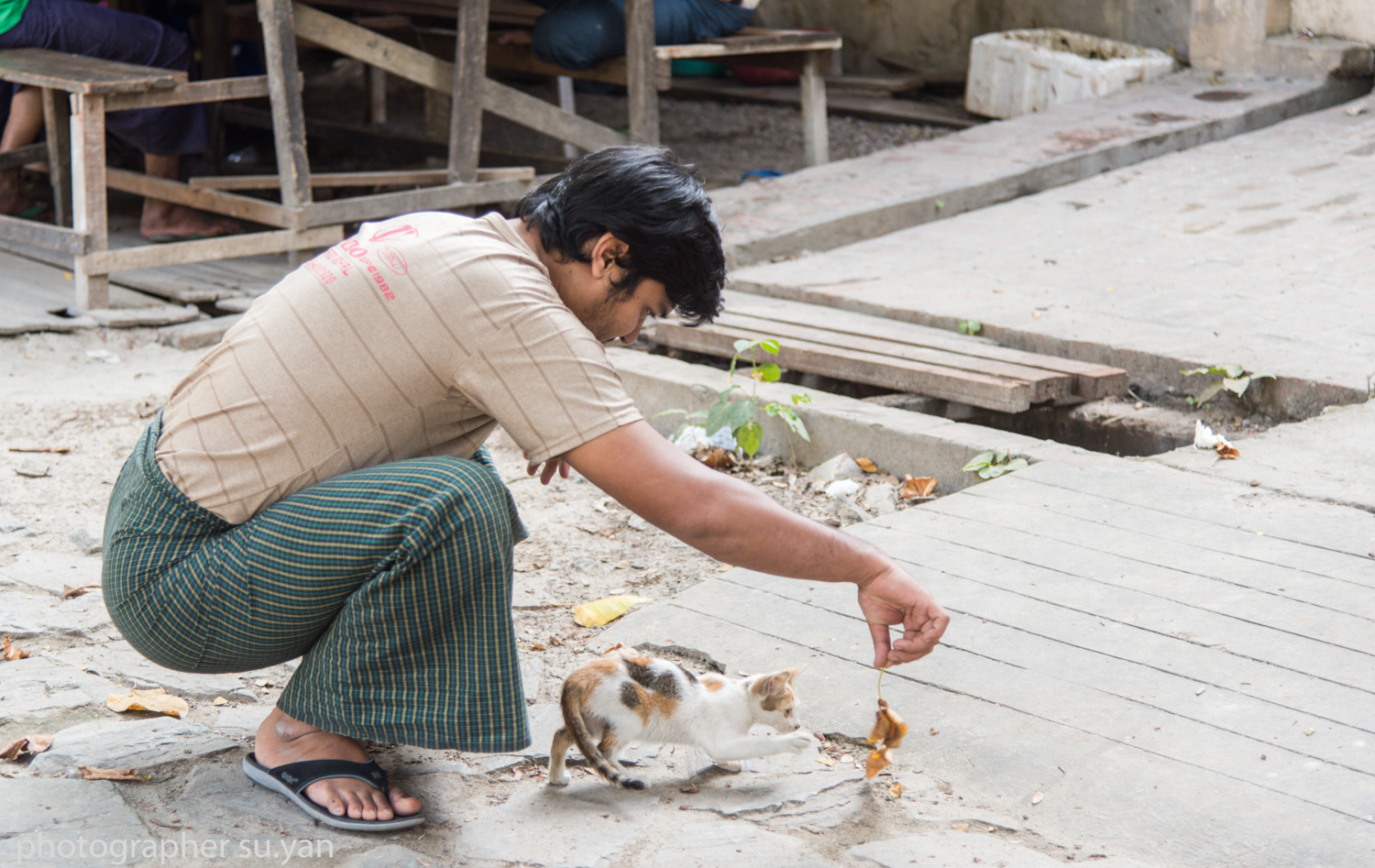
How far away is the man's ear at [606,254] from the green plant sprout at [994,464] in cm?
179

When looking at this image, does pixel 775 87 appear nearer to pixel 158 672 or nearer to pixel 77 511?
pixel 77 511

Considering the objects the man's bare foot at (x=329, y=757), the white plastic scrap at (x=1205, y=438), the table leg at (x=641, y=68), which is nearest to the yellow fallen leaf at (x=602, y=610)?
the man's bare foot at (x=329, y=757)

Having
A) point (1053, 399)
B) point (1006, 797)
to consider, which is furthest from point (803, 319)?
point (1006, 797)

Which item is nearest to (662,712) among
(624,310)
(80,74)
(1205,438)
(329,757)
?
(329,757)

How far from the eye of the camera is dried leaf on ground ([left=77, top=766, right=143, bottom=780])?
2117 millimetres

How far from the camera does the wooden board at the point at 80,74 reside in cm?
494

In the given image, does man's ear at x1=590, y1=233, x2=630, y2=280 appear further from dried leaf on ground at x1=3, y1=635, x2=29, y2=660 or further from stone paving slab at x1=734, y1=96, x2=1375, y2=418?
stone paving slab at x1=734, y1=96, x2=1375, y2=418

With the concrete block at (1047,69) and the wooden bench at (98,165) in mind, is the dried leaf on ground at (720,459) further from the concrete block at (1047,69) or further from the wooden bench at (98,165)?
the concrete block at (1047,69)

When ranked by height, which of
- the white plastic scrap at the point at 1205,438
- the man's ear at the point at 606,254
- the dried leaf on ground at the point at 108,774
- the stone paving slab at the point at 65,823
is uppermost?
the man's ear at the point at 606,254

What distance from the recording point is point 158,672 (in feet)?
8.52

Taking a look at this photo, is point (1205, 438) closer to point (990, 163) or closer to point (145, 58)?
point (990, 163)

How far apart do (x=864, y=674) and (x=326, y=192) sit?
6.04 metres

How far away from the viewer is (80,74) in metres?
5.06

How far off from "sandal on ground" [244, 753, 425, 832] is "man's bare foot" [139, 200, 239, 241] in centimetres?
492
